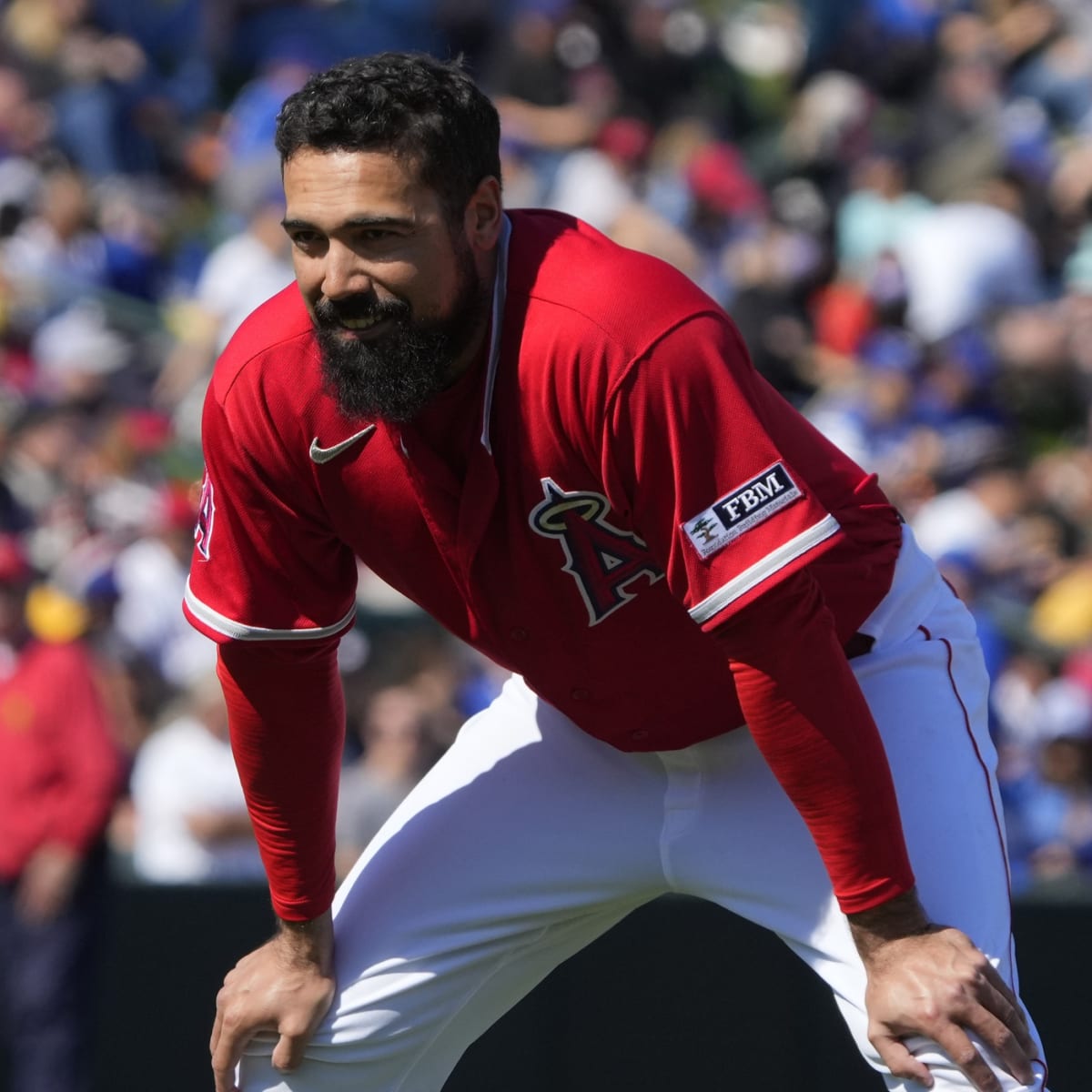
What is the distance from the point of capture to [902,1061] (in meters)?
2.79

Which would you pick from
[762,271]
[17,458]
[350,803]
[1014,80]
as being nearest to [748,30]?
[1014,80]

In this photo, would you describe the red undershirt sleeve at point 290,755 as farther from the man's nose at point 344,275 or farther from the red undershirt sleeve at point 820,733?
the red undershirt sleeve at point 820,733

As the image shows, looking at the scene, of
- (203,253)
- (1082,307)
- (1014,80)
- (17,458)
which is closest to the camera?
(17,458)

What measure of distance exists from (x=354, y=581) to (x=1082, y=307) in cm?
596

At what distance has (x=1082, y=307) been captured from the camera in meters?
8.39

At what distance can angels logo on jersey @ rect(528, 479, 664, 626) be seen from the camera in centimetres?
283

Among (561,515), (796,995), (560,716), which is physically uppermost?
(561,515)

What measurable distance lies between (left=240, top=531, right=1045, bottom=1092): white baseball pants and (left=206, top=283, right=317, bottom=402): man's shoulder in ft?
2.67

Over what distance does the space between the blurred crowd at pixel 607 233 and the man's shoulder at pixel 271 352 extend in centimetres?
326

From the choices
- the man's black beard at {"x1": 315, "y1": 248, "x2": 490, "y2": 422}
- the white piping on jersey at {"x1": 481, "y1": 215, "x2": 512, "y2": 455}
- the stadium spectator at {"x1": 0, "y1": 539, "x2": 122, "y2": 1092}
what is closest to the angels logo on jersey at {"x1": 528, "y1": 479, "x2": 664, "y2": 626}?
the white piping on jersey at {"x1": 481, "y1": 215, "x2": 512, "y2": 455}

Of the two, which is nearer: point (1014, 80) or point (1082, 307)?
point (1082, 307)

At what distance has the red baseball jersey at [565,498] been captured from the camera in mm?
2641

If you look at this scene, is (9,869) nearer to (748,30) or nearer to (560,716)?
(560,716)

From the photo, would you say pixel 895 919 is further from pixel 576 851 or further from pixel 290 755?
pixel 290 755
